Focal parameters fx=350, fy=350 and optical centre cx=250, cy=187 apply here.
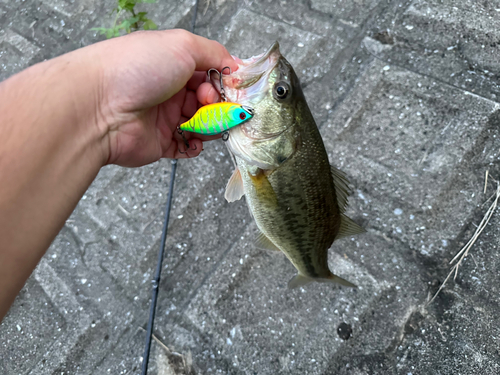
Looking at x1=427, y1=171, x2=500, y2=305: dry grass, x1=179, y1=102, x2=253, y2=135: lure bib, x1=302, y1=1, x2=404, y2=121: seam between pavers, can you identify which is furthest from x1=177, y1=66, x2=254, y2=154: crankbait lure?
x1=427, y1=171, x2=500, y2=305: dry grass

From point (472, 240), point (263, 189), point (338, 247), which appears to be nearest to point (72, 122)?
point (263, 189)

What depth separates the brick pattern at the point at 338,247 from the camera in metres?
2.43

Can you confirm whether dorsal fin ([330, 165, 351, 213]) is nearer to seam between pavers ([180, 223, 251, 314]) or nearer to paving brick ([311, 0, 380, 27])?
seam between pavers ([180, 223, 251, 314])

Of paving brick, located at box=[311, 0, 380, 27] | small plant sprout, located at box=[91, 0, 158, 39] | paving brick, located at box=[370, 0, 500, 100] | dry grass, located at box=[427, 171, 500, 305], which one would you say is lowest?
dry grass, located at box=[427, 171, 500, 305]

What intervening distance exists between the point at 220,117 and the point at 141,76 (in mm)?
479

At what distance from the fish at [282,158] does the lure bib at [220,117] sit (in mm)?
→ 87

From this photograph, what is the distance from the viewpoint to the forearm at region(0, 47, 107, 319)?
1443 mm

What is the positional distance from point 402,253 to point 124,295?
2178 mm

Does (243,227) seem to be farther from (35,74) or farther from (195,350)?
(35,74)

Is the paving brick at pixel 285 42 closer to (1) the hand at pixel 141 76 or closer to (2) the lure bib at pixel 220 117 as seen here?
(1) the hand at pixel 141 76

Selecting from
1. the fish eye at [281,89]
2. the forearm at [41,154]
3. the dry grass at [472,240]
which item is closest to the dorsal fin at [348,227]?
the fish eye at [281,89]

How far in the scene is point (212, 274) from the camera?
277cm

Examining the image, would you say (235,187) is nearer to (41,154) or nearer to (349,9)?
(41,154)

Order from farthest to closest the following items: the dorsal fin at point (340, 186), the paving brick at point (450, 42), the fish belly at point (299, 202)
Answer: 1. the paving brick at point (450, 42)
2. the dorsal fin at point (340, 186)
3. the fish belly at point (299, 202)
